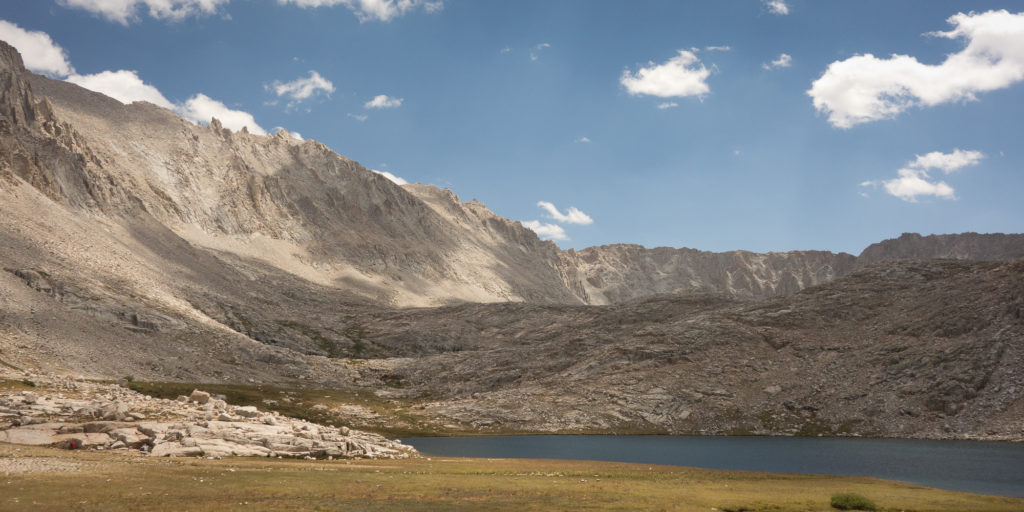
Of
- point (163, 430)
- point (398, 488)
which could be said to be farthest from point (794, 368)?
point (163, 430)

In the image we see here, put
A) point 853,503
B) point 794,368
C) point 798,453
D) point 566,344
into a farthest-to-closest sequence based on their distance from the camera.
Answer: point 566,344 → point 794,368 → point 798,453 → point 853,503

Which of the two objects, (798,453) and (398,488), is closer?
(398,488)

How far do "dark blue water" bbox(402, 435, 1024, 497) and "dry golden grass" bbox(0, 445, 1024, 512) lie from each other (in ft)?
46.7

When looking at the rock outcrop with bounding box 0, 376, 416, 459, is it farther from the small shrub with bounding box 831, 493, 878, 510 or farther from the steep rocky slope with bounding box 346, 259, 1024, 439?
the steep rocky slope with bounding box 346, 259, 1024, 439

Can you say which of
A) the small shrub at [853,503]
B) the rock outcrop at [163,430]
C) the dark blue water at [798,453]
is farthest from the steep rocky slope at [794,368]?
the small shrub at [853,503]

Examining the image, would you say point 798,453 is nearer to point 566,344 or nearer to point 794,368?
point 794,368

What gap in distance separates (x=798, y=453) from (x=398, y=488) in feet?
211

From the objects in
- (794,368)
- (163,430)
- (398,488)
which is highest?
(794,368)

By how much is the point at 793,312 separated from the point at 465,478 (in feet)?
413

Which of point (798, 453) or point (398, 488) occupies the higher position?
point (398, 488)

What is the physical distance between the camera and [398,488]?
41.0m

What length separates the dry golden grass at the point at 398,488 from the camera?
32562 millimetres

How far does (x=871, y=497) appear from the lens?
43406 millimetres

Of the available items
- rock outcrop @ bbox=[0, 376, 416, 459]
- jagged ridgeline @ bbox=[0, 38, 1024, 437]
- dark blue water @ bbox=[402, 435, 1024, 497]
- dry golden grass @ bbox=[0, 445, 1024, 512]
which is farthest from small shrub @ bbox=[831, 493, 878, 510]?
jagged ridgeline @ bbox=[0, 38, 1024, 437]
